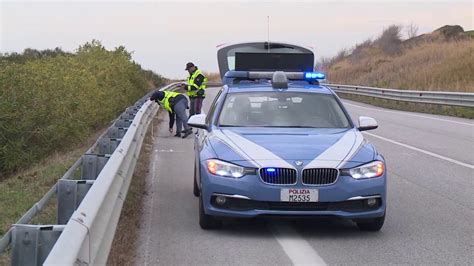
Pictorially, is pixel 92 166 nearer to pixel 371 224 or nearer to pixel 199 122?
pixel 199 122

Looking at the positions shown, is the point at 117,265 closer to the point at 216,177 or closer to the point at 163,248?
the point at 163,248

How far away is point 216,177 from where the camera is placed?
19.9 ft

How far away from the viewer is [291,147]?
20.4ft

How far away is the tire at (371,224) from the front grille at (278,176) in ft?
3.10

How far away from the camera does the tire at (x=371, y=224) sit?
6.27 m

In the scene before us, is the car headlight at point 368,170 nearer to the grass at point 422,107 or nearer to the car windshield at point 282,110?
the car windshield at point 282,110

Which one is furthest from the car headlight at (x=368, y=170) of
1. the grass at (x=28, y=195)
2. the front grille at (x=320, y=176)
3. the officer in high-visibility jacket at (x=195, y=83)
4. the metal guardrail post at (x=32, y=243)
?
the officer in high-visibility jacket at (x=195, y=83)

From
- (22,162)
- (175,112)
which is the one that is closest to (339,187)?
(22,162)

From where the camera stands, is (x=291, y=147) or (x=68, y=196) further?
(x=291, y=147)

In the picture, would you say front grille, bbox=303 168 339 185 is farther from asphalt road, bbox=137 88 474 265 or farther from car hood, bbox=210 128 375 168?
asphalt road, bbox=137 88 474 265

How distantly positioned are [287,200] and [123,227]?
1.79 m

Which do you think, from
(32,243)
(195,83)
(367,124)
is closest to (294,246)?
(367,124)

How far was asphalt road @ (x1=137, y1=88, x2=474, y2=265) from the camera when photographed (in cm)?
554

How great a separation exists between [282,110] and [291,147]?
1307 mm
